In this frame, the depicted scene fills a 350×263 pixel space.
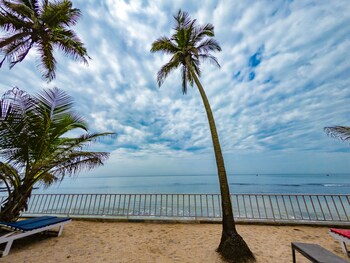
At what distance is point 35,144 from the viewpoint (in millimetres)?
4512

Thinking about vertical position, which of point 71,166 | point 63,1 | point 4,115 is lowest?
point 71,166

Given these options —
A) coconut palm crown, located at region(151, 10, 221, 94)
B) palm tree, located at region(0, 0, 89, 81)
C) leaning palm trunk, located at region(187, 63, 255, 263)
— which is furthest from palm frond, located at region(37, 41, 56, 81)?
leaning palm trunk, located at region(187, 63, 255, 263)

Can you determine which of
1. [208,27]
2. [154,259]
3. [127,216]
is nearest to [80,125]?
[127,216]

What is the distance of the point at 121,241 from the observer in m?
4.27

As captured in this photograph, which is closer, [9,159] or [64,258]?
[64,258]

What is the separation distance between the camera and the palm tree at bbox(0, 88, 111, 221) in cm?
411

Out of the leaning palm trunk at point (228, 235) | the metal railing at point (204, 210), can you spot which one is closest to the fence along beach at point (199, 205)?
the metal railing at point (204, 210)

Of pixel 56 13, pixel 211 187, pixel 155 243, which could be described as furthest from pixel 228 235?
pixel 211 187

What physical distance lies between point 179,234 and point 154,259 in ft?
4.72

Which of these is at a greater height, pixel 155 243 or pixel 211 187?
pixel 211 187

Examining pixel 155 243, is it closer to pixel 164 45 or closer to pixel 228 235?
pixel 228 235

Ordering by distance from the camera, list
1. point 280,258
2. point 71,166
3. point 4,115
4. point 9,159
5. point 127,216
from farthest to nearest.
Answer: point 127,216, point 71,166, point 9,159, point 4,115, point 280,258

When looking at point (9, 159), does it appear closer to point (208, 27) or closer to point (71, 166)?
point (71, 166)

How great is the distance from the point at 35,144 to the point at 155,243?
4.29 m
